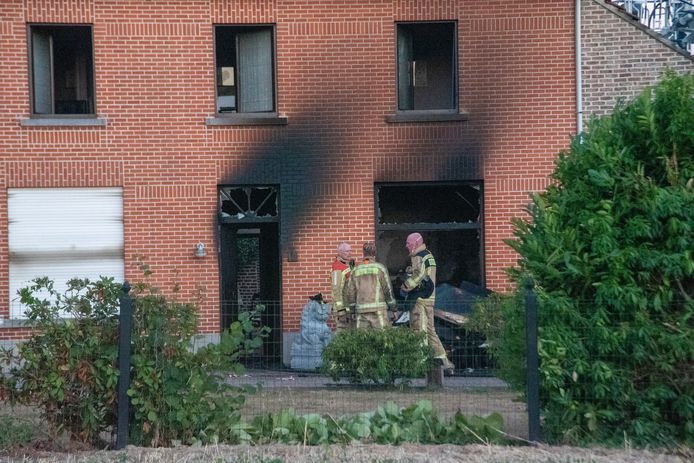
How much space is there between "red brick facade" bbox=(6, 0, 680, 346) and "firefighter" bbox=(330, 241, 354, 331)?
1908 millimetres

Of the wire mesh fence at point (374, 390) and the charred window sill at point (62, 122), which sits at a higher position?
the charred window sill at point (62, 122)

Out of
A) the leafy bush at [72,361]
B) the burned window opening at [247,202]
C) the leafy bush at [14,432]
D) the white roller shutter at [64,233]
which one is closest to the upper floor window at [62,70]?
the white roller shutter at [64,233]

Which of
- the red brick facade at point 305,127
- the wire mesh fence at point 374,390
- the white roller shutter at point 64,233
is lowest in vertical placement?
the wire mesh fence at point 374,390

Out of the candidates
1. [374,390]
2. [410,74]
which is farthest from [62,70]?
[374,390]

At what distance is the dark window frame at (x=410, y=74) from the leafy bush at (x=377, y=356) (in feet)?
17.4

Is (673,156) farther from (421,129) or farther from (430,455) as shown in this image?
(421,129)

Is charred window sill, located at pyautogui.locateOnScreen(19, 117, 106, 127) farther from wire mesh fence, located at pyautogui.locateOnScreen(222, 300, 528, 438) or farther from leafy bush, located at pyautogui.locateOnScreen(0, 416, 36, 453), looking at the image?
leafy bush, located at pyautogui.locateOnScreen(0, 416, 36, 453)

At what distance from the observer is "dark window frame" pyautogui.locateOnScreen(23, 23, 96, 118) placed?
1697 cm

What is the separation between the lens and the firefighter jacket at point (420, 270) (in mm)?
14547

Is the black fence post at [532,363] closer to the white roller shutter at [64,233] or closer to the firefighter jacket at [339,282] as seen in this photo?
the firefighter jacket at [339,282]

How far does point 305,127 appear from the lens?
17109mm

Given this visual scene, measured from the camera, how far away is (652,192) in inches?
332

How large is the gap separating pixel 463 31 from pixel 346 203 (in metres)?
3.37

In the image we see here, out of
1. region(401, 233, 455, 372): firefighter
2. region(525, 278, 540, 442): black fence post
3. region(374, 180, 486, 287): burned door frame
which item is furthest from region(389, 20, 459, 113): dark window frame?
region(525, 278, 540, 442): black fence post
